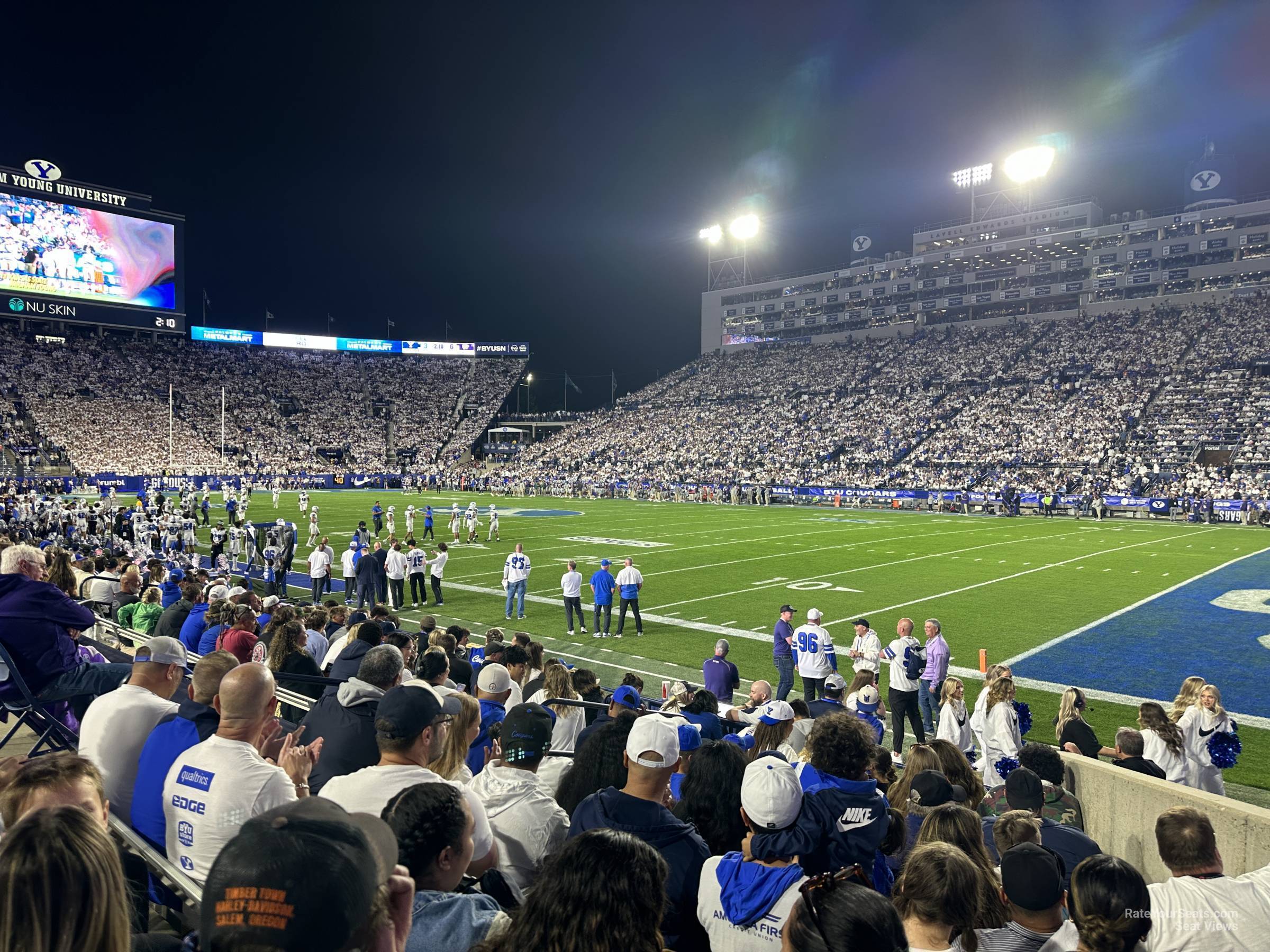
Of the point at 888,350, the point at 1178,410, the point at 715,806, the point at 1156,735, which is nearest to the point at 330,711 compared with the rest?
the point at 715,806

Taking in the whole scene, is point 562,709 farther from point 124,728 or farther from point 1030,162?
point 1030,162

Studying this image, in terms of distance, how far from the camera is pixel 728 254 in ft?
326

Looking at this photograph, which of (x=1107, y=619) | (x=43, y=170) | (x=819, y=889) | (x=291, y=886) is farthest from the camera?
(x=43, y=170)

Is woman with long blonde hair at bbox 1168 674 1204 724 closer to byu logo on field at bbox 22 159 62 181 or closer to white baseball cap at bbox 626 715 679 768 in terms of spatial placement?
white baseball cap at bbox 626 715 679 768

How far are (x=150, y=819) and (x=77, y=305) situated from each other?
7172 centimetres

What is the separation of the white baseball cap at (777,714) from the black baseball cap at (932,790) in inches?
32.7

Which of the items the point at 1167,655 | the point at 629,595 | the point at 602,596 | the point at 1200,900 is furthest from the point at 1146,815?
the point at 602,596

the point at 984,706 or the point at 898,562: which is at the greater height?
the point at 984,706

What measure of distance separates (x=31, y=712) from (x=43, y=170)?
70.3m

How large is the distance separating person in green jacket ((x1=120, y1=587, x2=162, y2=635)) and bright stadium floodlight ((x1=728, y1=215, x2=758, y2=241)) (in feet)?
295

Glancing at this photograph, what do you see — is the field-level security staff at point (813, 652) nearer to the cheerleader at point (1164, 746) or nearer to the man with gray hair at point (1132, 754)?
the cheerleader at point (1164, 746)

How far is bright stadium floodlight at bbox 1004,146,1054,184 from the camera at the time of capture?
71.6m

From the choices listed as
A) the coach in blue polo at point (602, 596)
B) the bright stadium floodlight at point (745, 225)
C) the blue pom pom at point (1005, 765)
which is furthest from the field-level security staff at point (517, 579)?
the bright stadium floodlight at point (745, 225)

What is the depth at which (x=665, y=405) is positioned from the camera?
8206 centimetres
